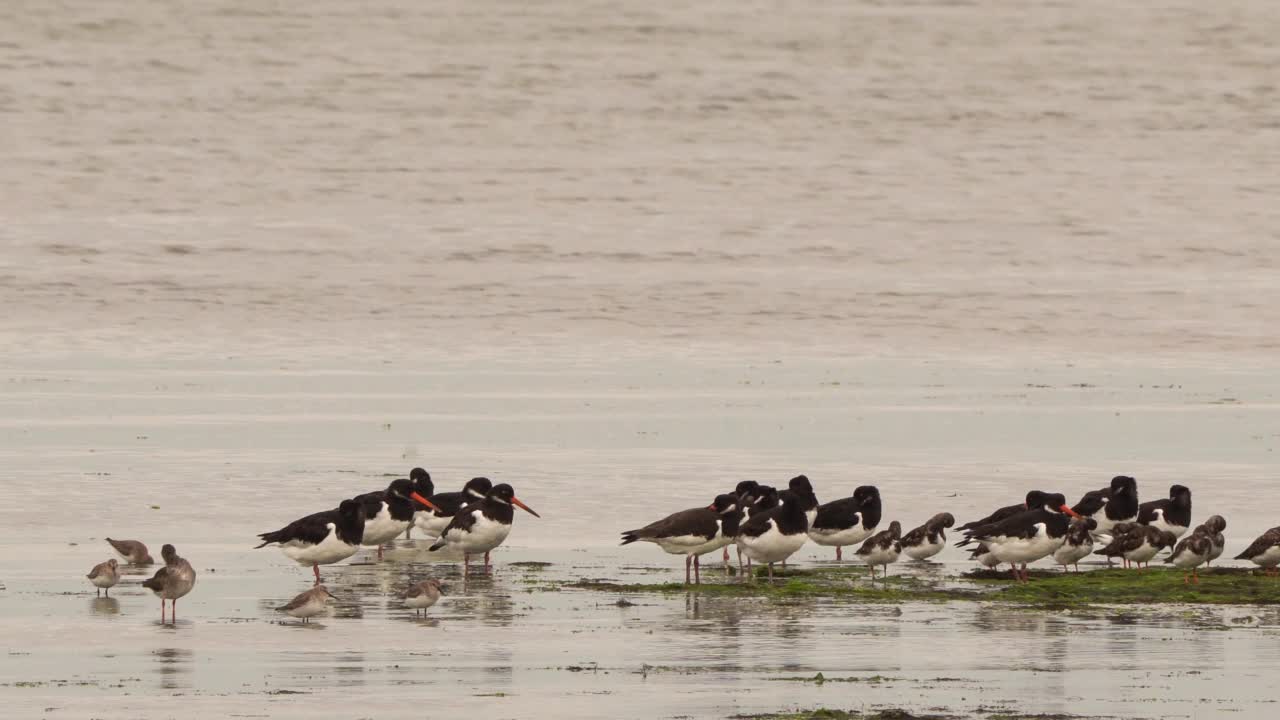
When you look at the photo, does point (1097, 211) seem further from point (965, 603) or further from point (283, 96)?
point (965, 603)

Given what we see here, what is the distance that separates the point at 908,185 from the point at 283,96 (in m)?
27.3

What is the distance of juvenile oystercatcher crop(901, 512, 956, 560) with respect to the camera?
63.0 ft

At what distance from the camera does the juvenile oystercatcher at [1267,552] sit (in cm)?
1789

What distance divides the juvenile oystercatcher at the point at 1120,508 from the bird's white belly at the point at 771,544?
3586 mm

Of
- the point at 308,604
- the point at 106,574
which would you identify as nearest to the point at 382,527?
the point at 106,574

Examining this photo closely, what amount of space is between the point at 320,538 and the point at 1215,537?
7591 mm

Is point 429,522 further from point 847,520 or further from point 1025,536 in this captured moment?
point 1025,536

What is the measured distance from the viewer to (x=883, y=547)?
1878 centimetres

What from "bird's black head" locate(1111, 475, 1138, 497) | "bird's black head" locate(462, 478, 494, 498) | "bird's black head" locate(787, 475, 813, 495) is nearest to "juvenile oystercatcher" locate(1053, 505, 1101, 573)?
"bird's black head" locate(1111, 475, 1138, 497)

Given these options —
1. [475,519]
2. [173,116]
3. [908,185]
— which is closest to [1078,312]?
[908,185]

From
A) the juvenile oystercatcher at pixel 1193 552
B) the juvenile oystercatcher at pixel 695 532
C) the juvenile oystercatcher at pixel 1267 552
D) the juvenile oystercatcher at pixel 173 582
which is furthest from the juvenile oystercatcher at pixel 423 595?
the juvenile oystercatcher at pixel 1267 552

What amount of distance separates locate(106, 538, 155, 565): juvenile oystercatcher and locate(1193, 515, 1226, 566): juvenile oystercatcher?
349 inches

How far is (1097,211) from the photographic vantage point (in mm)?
64375

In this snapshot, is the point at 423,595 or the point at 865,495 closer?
the point at 423,595
